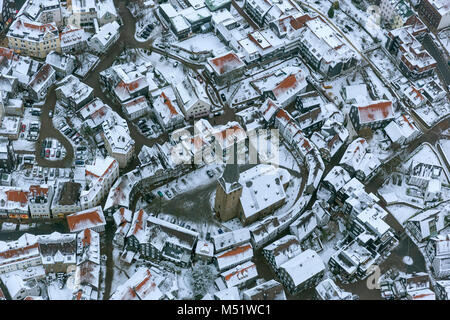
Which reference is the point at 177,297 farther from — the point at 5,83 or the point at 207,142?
the point at 5,83

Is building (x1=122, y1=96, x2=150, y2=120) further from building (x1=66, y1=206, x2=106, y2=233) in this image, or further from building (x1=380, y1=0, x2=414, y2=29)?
building (x1=380, y1=0, x2=414, y2=29)

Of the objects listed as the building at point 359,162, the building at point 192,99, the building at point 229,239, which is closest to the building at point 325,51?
the building at point 359,162

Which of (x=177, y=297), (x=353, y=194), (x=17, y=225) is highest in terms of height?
(x=353, y=194)

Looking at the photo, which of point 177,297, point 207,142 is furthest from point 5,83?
point 177,297

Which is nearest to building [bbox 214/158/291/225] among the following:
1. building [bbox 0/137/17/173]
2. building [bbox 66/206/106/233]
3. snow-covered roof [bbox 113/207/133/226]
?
snow-covered roof [bbox 113/207/133/226]

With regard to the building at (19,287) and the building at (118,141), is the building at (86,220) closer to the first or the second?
the building at (19,287)

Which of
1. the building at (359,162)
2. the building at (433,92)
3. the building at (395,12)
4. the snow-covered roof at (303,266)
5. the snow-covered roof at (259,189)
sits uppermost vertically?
the building at (395,12)

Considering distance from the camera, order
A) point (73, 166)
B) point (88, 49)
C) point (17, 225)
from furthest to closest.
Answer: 1. point (88, 49)
2. point (73, 166)
3. point (17, 225)
